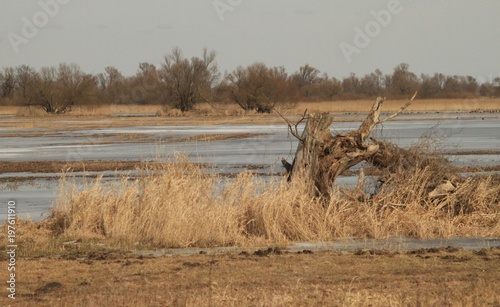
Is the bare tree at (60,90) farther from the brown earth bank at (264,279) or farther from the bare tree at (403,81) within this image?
the brown earth bank at (264,279)

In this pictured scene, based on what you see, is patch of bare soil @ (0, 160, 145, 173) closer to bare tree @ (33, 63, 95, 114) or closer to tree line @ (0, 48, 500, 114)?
tree line @ (0, 48, 500, 114)

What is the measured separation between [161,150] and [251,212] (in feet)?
38.6

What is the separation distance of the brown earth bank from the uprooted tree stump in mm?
2899

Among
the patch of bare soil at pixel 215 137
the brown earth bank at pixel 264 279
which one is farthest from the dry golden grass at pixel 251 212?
the patch of bare soil at pixel 215 137

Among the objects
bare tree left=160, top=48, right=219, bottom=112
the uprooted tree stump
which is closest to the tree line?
A: bare tree left=160, top=48, right=219, bottom=112

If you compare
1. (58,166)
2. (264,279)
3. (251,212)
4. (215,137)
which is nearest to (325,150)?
(251,212)

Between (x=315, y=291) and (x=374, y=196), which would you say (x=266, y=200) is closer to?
(x=374, y=196)

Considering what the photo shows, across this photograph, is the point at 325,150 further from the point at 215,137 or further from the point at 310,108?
the point at 310,108

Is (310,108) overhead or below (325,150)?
below

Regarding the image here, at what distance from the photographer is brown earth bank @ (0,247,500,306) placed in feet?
30.8

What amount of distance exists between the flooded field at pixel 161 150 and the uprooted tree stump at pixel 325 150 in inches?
29.1

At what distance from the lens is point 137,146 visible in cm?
3578

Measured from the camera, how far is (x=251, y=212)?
48.3ft

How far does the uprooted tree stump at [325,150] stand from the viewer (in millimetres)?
15602
